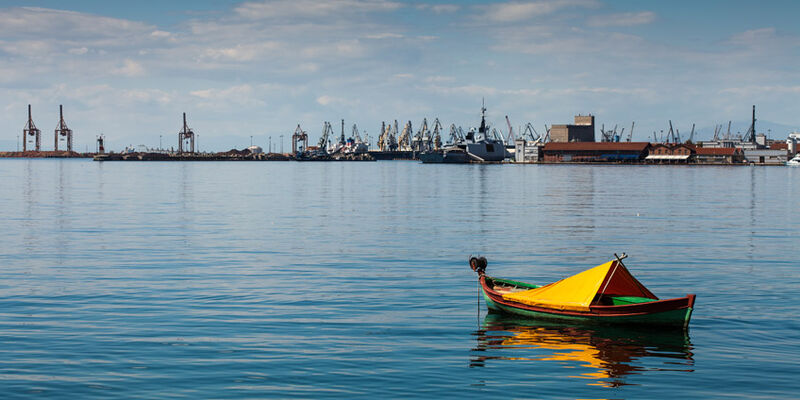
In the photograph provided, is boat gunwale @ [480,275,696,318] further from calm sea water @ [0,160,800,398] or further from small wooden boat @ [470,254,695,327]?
calm sea water @ [0,160,800,398]

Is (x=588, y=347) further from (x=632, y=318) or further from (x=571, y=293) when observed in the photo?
(x=571, y=293)

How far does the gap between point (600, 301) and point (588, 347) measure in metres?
2.65

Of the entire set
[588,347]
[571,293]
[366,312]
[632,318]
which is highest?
[571,293]

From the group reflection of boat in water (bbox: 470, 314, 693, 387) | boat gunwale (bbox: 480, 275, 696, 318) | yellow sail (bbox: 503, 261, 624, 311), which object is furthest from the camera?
yellow sail (bbox: 503, 261, 624, 311)

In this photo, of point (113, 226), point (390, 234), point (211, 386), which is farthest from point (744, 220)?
point (211, 386)

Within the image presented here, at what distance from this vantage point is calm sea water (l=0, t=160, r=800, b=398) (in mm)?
17500

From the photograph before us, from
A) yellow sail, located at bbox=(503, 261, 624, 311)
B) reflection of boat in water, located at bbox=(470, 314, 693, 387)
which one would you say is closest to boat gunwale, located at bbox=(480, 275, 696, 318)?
yellow sail, located at bbox=(503, 261, 624, 311)

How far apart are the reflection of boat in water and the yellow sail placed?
68cm

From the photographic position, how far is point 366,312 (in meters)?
24.8

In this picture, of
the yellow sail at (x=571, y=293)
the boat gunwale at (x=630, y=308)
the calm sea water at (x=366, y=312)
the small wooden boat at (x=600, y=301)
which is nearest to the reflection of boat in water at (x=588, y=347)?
the calm sea water at (x=366, y=312)

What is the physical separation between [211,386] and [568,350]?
918 centimetres

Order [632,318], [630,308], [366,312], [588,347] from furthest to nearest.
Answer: [366,312] → [632,318] → [630,308] → [588,347]

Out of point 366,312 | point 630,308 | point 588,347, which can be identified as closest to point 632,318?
point 630,308

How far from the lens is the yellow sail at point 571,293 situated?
22766 mm
